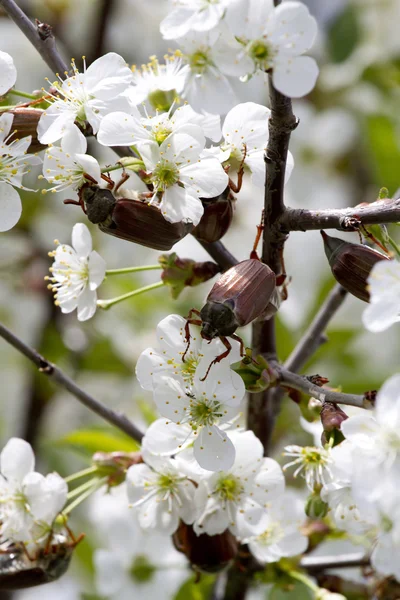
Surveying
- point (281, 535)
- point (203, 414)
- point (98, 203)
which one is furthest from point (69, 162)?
point (281, 535)

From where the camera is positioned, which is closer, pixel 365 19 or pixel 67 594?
pixel 67 594

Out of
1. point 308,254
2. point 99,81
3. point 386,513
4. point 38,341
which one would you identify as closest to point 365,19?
point 308,254

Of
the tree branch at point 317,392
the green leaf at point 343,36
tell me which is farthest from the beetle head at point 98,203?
the green leaf at point 343,36

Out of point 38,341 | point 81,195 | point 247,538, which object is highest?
point 81,195

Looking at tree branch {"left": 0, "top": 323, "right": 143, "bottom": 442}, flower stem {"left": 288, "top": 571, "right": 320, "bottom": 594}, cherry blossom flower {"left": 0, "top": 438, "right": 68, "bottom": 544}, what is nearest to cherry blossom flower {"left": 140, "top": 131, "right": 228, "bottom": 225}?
tree branch {"left": 0, "top": 323, "right": 143, "bottom": 442}

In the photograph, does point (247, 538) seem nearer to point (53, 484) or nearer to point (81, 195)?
point (53, 484)
